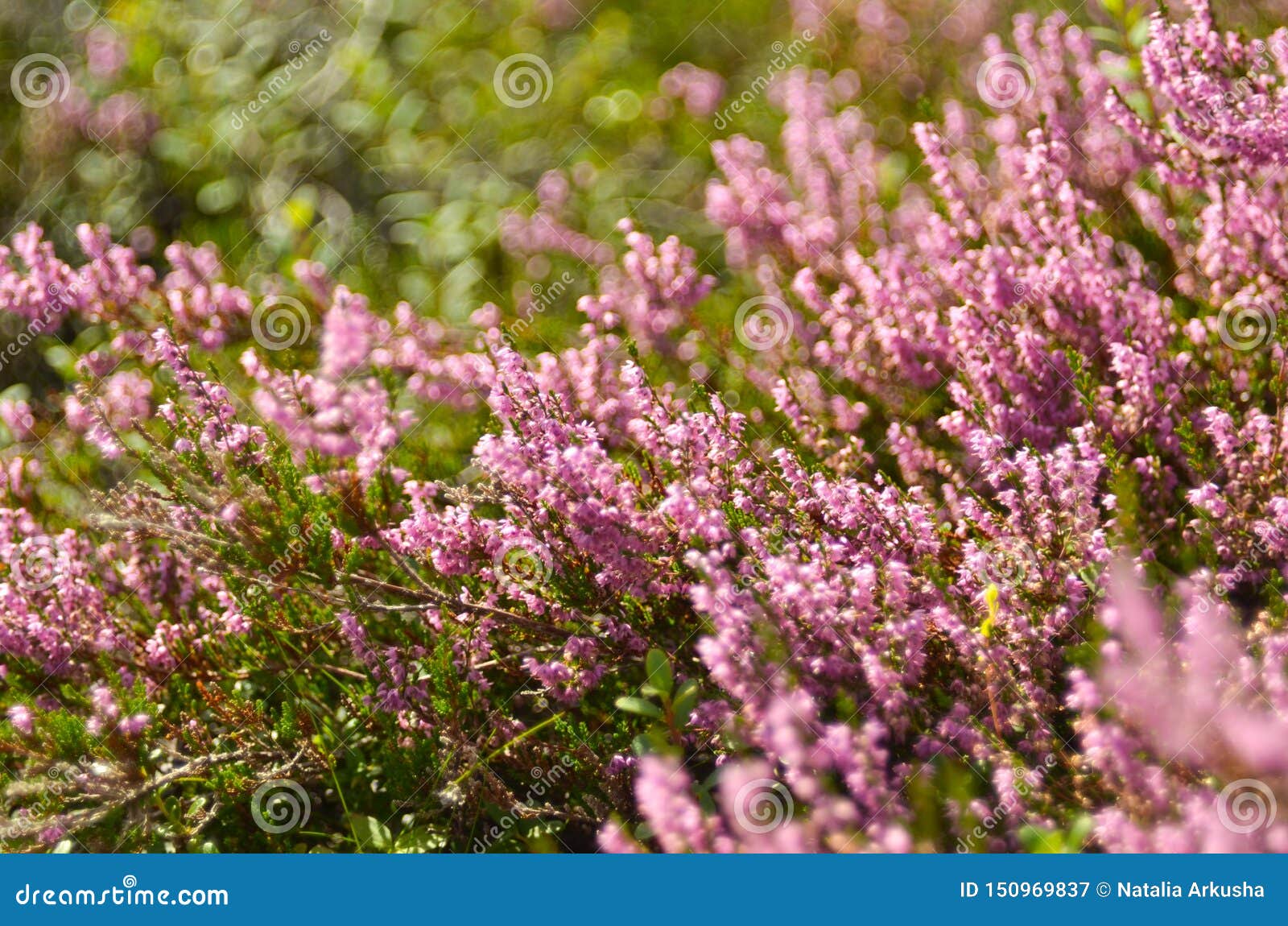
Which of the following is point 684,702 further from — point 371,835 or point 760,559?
point 371,835

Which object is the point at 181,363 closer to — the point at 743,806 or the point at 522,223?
the point at 743,806

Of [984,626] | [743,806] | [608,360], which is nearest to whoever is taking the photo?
[743,806]

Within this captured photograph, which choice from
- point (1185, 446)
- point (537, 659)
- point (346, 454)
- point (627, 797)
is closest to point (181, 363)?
point (346, 454)

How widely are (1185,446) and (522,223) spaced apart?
392 cm

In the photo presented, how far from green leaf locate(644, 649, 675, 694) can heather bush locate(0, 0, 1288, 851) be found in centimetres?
1

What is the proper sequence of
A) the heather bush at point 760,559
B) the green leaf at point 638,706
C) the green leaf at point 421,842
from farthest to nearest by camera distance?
the green leaf at point 421,842 < the green leaf at point 638,706 < the heather bush at point 760,559

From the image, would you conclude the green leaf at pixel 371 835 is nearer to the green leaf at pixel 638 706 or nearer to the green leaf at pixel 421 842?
the green leaf at pixel 421 842

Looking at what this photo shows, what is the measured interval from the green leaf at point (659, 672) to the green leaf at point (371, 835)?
0.99 m

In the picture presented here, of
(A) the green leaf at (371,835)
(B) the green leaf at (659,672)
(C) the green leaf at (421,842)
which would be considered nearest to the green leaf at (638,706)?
(B) the green leaf at (659,672)

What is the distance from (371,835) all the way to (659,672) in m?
1.11

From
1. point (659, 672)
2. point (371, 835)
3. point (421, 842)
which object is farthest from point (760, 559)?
point (371, 835)

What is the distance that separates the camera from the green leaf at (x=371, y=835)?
3.12 meters

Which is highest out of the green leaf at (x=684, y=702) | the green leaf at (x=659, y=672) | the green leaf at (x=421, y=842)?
the green leaf at (x=659, y=672)

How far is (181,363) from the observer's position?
3.15 metres
